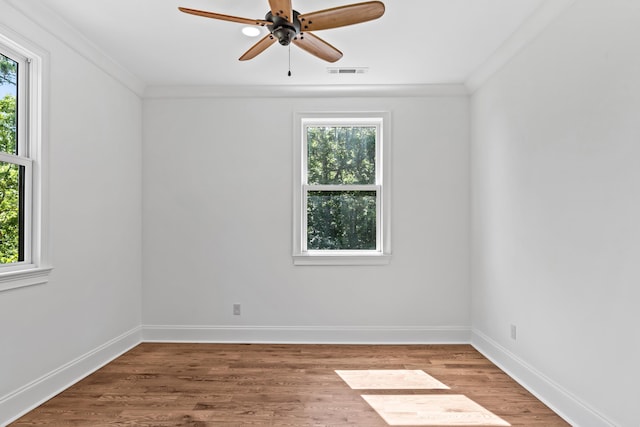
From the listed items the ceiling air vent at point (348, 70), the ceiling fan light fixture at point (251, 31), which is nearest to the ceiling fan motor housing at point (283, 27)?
A: the ceiling fan light fixture at point (251, 31)

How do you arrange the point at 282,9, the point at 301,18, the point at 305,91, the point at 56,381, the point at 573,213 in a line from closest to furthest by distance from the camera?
the point at 282,9 → the point at 301,18 → the point at 573,213 → the point at 56,381 → the point at 305,91

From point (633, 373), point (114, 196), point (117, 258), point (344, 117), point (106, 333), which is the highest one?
point (344, 117)

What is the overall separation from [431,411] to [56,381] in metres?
2.56

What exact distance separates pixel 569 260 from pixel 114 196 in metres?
3.59

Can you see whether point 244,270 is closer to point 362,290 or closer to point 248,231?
point 248,231

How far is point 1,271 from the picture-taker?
238 cm

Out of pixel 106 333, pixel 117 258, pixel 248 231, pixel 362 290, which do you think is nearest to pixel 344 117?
pixel 248 231

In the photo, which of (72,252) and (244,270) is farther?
(244,270)

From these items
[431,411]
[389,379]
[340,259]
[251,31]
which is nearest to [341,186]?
[340,259]

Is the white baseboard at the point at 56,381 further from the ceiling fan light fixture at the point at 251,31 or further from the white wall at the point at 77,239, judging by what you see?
the ceiling fan light fixture at the point at 251,31

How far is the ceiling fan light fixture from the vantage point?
2809 millimetres

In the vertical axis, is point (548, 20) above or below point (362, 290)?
above

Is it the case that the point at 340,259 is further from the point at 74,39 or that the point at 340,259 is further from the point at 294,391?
the point at 74,39

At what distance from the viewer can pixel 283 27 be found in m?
2.14
